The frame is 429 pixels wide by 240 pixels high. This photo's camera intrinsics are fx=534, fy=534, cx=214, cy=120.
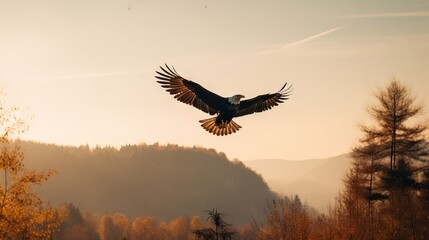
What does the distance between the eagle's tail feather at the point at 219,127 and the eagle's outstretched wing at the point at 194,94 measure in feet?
1.43

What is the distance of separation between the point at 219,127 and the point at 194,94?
1.07m

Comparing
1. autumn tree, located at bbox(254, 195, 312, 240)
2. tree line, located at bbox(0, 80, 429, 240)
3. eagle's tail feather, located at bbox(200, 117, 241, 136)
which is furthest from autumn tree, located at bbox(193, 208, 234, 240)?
eagle's tail feather, located at bbox(200, 117, 241, 136)

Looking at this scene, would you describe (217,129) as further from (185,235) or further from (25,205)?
(185,235)

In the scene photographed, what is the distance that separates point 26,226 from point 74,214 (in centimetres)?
10239

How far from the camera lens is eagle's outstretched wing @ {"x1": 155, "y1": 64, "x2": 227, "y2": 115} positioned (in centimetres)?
1345

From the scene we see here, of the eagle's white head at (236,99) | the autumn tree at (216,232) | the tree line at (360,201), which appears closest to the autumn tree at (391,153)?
the tree line at (360,201)

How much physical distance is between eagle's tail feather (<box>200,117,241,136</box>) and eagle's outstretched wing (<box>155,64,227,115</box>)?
0.44m

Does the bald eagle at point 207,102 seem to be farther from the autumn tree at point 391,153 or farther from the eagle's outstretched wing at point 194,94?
the autumn tree at point 391,153

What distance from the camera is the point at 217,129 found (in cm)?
1384

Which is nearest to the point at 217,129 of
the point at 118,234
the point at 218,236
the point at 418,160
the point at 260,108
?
the point at 260,108

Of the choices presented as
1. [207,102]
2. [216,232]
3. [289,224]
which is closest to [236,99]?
[207,102]

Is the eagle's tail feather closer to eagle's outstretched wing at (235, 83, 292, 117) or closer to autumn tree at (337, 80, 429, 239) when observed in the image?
eagle's outstretched wing at (235, 83, 292, 117)

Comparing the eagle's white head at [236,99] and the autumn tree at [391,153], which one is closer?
the eagle's white head at [236,99]

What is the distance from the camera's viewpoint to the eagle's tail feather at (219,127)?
13.7 m
